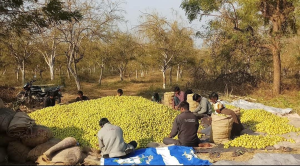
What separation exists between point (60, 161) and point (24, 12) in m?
7.56

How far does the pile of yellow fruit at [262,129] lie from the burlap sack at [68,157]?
139 inches

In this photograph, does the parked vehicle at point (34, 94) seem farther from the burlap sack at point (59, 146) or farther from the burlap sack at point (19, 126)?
the burlap sack at point (59, 146)

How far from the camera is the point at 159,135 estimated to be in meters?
7.16

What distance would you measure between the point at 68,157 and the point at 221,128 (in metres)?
3.85

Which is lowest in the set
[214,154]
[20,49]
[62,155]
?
[214,154]

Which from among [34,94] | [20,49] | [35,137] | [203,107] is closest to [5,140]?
[35,137]

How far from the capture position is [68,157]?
16.3ft

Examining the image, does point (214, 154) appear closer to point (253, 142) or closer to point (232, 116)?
point (253, 142)

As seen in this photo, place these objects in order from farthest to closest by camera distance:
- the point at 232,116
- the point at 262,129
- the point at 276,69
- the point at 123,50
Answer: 1. the point at 123,50
2. the point at 276,69
3. the point at 262,129
4. the point at 232,116

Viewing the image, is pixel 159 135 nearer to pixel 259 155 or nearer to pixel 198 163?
pixel 198 163

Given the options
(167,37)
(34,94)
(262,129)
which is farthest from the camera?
(167,37)

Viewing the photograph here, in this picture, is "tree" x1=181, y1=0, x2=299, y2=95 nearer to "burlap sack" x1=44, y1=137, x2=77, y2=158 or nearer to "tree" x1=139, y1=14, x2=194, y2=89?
"tree" x1=139, y1=14, x2=194, y2=89

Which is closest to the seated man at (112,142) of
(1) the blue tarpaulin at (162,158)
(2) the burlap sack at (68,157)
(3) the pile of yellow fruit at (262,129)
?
(1) the blue tarpaulin at (162,158)

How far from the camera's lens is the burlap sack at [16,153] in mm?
5453
